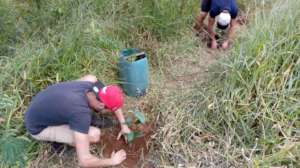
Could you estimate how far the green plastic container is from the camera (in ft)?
10.6

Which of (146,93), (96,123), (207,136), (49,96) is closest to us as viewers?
(49,96)

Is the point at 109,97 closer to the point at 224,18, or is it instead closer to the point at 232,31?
the point at 224,18

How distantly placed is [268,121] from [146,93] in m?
1.07

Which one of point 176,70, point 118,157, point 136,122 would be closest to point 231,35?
point 176,70

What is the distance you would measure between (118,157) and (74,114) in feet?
1.51

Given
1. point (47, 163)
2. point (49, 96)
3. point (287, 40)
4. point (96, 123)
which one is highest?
point (287, 40)

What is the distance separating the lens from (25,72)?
10.3 feet

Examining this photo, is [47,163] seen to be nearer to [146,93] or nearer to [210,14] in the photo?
[146,93]

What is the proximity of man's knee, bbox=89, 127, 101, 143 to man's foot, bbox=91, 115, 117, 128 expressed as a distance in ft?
0.73

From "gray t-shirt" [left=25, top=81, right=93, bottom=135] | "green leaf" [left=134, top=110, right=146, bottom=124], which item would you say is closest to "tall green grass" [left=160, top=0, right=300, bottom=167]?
"green leaf" [left=134, top=110, right=146, bottom=124]

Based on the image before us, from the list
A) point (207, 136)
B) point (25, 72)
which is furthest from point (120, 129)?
point (25, 72)

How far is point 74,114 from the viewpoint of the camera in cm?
256

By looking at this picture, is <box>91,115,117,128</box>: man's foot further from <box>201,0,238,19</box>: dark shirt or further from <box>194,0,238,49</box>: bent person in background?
<box>201,0,238,19</box>: dark shirt

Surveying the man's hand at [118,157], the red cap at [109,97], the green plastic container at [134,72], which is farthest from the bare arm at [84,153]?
the green plastic container at [134,72]
